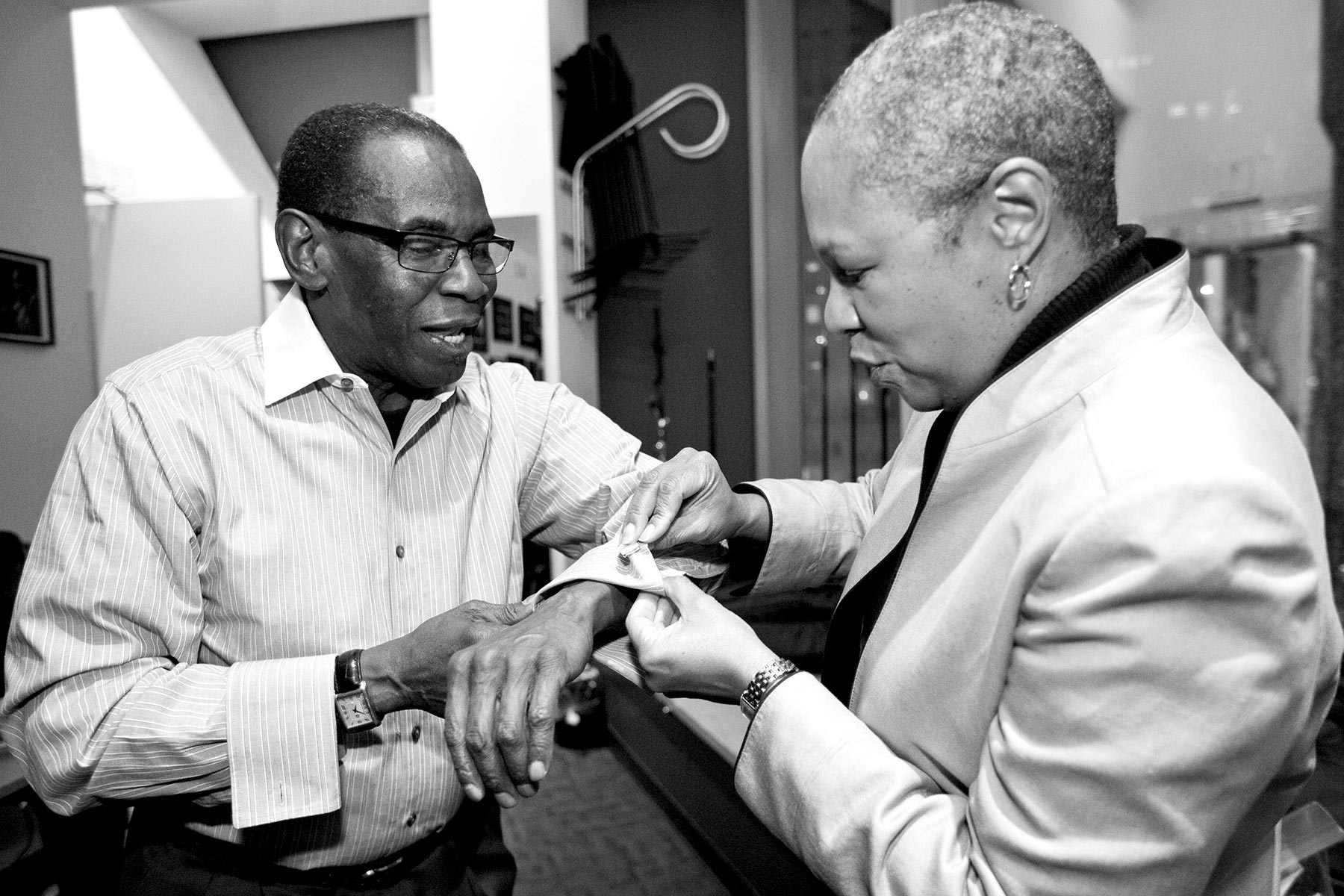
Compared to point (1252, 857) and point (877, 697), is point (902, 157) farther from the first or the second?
point (1252, 857)

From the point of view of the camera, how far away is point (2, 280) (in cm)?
364

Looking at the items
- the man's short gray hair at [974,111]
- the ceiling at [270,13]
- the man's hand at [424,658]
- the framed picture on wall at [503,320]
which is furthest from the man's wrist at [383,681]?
the ceiling at [270,13]

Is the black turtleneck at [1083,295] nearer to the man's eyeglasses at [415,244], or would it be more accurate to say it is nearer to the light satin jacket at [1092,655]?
the light satin jacket at [1092,655]

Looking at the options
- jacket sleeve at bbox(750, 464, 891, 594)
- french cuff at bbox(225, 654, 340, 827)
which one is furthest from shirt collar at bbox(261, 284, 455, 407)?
jacket sleeve at bbox(750, 464, 891, 594)

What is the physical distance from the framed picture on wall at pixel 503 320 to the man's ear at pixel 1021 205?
2628 millimetres

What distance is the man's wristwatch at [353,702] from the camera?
1.08 metres

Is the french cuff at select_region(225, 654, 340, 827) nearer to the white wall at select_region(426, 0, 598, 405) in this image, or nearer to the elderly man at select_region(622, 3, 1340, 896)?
the elderly man at select_region(622, 3, 1340, 896)

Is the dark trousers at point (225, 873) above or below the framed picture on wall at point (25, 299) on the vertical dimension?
below

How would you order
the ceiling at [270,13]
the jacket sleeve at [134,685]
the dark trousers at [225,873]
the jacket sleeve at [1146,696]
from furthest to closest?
the ceiling at [270,13], the dark trousers at [225,873], the jacket sleeve at [134,685], the jacket sleeve at [1146,696]

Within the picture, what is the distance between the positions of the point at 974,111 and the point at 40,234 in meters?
4.28

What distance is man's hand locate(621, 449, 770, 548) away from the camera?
135 centimetres

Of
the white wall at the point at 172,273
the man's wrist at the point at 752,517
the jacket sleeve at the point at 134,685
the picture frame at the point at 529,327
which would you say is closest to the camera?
the jacket sleeve at the point at 134,685

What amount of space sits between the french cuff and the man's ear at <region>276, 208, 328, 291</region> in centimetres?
55

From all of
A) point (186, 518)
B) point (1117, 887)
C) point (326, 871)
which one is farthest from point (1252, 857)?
point (186, 518)
